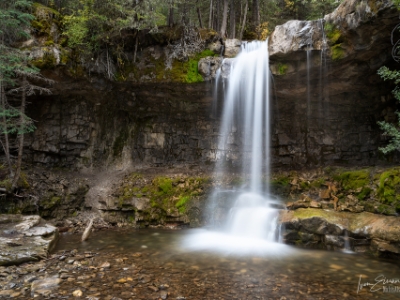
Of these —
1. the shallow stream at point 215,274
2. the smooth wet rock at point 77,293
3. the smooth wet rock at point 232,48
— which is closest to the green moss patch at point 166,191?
the shallow stream at point 215,274

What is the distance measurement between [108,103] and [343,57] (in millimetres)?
9832

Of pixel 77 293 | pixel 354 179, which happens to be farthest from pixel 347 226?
pixel 77 293

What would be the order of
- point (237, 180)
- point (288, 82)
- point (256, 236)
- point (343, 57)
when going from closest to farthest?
point (256, 236), point (343, 57), point (288, 82), point (237, 180)

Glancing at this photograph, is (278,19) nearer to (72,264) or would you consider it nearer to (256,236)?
(256,236)

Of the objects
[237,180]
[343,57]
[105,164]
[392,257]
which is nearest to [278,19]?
[343,57]

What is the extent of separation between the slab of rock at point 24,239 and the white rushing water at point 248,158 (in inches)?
142

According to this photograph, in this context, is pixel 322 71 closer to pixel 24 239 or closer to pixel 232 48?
pixel 232 48

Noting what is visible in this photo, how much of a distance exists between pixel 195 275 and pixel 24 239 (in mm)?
4519

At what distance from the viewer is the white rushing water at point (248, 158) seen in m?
7.66

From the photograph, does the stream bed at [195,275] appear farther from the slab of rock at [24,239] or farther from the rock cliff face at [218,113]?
the rock cliff face at [218,113]

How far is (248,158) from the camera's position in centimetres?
1283

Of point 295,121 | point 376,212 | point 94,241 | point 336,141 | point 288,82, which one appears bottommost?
point 94,241

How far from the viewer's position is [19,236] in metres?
6.61

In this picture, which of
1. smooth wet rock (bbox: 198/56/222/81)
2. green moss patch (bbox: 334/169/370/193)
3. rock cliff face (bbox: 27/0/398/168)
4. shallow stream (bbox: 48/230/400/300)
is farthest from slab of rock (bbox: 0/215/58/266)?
green moss patch (bbox: 334/169/370/193)
